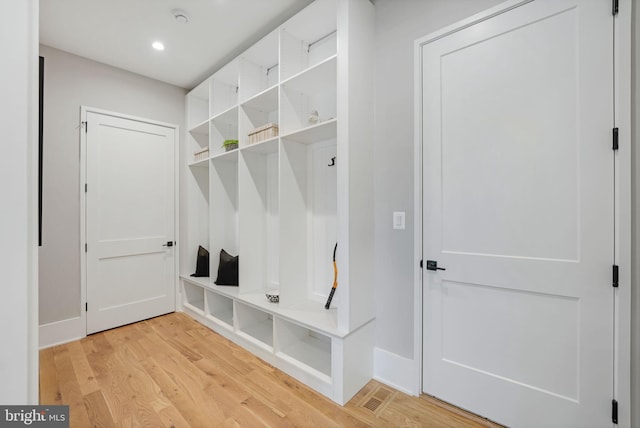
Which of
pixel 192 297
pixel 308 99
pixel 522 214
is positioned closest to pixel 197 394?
pixel 192 297

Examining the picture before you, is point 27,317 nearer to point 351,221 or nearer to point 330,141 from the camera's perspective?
point 351,221

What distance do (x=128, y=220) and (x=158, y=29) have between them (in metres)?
1.96

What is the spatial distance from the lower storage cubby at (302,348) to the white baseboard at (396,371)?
376 millimetres

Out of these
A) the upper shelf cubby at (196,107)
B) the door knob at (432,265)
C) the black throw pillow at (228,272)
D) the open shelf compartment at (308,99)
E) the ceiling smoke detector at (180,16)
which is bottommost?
the black throw pillow at (228,272)

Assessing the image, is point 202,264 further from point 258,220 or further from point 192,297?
point 258,220

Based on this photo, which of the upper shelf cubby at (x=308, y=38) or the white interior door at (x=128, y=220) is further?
the white interior door at (x=128, y=220)

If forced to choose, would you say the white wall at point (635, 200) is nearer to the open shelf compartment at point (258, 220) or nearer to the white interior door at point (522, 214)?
the white interior door at point (522, 214)

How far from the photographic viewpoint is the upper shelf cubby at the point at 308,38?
81.7 inches

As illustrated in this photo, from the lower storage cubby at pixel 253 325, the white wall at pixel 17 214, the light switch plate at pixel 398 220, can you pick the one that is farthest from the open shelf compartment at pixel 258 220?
the white wall at pixel 17 214

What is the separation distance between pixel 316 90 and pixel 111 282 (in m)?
2.96

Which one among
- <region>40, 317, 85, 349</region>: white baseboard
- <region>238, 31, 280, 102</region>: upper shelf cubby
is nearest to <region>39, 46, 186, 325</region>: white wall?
<region>40, 317, 85, 349</region>: white baseboard

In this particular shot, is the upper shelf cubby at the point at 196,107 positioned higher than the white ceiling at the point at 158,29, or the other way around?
the white ceiling at the point at 158,29

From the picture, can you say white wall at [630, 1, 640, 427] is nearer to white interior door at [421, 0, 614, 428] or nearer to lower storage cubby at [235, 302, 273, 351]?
white interior door at [421, 0, 614, 428]

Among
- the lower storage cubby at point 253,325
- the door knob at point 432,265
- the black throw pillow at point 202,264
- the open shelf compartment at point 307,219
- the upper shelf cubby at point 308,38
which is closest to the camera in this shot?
the door knob at point 432,265
